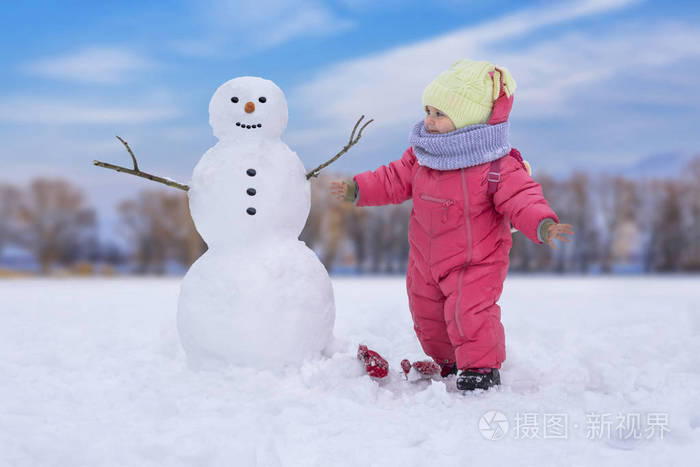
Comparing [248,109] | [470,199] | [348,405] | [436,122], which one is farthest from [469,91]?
[348,405]

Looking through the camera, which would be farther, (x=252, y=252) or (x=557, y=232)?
(x=252, y=252)

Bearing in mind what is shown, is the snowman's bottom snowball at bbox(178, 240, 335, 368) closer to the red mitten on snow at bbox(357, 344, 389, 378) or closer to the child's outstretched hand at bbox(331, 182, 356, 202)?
the red mitten on snow at bbox(357, 344, 389, 378)

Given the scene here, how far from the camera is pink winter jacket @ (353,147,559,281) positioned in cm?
269

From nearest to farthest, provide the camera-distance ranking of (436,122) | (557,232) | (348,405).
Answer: (348,405) < (557,232) < (436,122)

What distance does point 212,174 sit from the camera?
9.05ft

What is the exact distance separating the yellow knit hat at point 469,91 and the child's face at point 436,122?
0.10ft

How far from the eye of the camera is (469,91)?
274cm

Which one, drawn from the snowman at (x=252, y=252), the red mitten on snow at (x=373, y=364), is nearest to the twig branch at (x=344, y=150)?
the snowman at (x=252, y=252)

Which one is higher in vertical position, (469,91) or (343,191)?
(469,91)

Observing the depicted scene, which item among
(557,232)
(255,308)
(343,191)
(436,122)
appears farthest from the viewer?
(343,191)

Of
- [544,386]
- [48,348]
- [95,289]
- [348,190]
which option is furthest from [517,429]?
[95,289]

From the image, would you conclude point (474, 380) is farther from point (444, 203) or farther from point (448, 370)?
point (444, 203)

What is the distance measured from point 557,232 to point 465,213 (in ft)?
1.53

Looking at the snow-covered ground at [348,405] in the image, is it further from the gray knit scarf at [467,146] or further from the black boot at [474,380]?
the gray knit scarf at [467,146]
